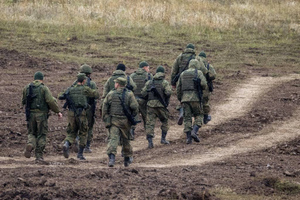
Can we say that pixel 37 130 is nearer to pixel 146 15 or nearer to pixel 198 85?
pixel 198 85

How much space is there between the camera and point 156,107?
14555mm

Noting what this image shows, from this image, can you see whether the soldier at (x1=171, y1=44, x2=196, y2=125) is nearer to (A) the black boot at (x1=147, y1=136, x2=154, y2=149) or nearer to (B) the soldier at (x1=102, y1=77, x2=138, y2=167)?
(A) the black boot at (x1=147, y1=136, x2=154, y2=149)

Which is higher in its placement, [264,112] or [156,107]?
[156,107]

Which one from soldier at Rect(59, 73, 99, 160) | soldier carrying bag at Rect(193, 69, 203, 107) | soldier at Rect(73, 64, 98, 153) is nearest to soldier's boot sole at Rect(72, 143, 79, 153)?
soldier at Rect(59, 73, 99, 160)

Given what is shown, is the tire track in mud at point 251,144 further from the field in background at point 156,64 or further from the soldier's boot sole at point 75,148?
the soldier's boot sole at point 75,148

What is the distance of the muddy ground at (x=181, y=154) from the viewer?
370 inches

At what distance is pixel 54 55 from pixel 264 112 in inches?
413

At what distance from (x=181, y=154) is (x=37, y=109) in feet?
11.2

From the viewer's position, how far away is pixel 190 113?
1468cm

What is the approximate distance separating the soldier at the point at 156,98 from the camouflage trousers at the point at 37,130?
115 inches

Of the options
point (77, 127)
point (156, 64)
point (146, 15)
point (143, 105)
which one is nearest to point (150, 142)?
point (143, 105)

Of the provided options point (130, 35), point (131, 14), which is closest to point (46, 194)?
point (130, 35)

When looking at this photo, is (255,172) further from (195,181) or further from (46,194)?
(46,194)

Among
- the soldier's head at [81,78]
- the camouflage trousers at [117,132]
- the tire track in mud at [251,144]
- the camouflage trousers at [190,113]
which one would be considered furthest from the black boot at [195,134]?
the soldier's head at [81,78]
